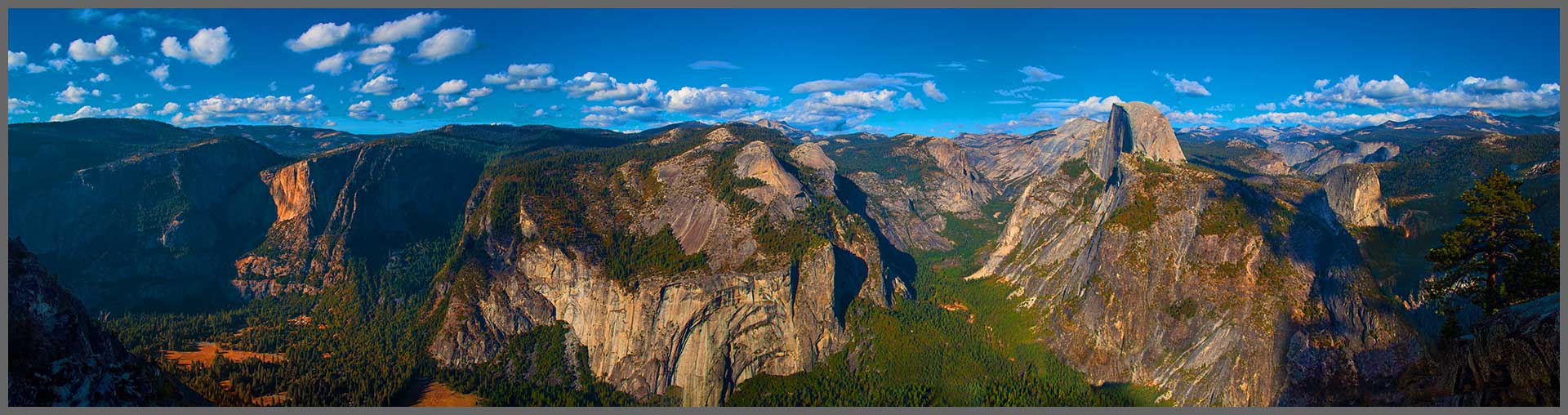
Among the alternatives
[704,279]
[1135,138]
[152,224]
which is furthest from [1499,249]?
[152,224]

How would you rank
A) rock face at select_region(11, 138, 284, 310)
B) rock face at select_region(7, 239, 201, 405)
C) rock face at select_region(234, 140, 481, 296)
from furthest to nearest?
1. rock face at select_region(234, 140, 481, 296)
2. rock face at select_region(11, 138, 284, 310)
3. rock face at select_region(7, 239, 201, 405)

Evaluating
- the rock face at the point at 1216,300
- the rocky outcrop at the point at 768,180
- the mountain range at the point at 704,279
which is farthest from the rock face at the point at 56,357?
the rock face at the point at 1216,300

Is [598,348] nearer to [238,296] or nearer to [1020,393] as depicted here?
[1020,393]

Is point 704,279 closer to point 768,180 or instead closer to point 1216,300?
point 768,180

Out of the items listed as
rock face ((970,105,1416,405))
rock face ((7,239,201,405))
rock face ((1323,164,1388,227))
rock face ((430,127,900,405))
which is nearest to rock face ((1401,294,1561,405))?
rock face ((970,105,1416,405))

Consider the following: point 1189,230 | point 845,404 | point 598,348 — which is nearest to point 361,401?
point 598,348

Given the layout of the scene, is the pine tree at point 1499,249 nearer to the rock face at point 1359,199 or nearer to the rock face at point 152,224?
the rock face at point 1359,199

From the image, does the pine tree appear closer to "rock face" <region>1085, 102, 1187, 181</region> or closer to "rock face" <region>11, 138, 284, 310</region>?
"rock face" <region>1085, 102, 1187, 181</region>
